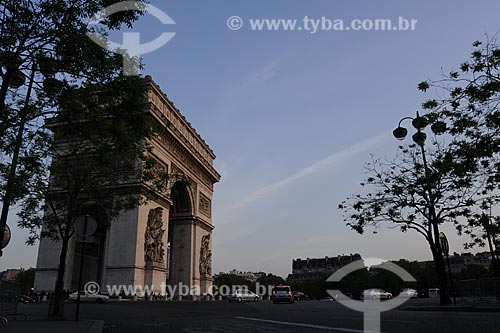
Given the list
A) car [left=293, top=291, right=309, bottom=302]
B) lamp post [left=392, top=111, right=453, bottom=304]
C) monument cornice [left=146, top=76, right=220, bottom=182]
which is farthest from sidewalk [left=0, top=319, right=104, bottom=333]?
car [left=293, top=291, right=309, bottom=302]

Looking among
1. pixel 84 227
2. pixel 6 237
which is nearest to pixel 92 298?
pixel 6 237

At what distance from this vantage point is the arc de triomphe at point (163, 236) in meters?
31.8

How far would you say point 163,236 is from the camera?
114ft

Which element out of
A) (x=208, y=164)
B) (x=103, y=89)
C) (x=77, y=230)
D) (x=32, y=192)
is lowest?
(x=77, y=230)

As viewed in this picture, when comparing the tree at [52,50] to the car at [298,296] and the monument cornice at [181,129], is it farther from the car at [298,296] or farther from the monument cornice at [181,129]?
the car at [298,296]

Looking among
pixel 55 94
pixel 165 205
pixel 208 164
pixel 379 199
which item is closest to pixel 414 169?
pixel 379 199

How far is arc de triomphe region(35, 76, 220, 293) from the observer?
1252 inches

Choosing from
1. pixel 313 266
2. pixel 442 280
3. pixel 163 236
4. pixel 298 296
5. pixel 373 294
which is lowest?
pixel 298 296

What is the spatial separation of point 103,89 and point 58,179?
777 cm

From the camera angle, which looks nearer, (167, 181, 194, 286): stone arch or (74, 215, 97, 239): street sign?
(74, 215, 97, 239): street sign

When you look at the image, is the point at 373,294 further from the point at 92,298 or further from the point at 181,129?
the point at 92,298

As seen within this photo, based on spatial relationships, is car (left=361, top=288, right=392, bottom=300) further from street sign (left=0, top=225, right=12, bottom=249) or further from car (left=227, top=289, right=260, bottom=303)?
street sign (left=0, top=225, right=12, bottom=249)

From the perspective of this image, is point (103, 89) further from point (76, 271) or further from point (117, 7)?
point (76, 271)

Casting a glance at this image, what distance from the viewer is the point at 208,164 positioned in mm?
49219
